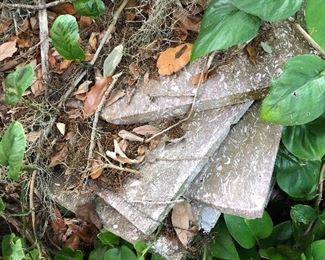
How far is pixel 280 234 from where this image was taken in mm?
1846

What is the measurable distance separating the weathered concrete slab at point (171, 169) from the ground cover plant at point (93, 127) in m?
0.05

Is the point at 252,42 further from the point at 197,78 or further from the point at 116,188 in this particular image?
the point at 116,188

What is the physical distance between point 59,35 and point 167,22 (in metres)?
0.32

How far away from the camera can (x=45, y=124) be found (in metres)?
1.74

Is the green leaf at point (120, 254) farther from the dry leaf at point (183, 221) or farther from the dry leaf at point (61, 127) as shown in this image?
the dry leaf at point (61, 127)

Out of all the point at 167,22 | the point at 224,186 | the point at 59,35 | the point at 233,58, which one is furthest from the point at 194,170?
the point at 59,35

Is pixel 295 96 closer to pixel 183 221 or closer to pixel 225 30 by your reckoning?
pixel 225 30

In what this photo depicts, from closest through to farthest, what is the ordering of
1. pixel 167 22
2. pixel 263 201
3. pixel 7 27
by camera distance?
1. pixel 263 201
2. pixel 167 22
3. pixel 7 27

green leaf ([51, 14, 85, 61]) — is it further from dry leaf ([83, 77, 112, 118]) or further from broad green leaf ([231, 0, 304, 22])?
broad green leaf ([231, 0, 304, 22])

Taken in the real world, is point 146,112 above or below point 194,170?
above

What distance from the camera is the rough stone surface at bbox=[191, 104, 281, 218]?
158 centimetres

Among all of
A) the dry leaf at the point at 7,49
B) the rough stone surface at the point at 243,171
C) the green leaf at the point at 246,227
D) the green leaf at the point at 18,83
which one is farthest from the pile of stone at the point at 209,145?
the dry leaf at the point at 7,49

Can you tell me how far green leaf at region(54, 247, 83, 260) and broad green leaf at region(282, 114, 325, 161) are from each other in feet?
2.49

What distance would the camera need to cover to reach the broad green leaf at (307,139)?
1579 millimetres
